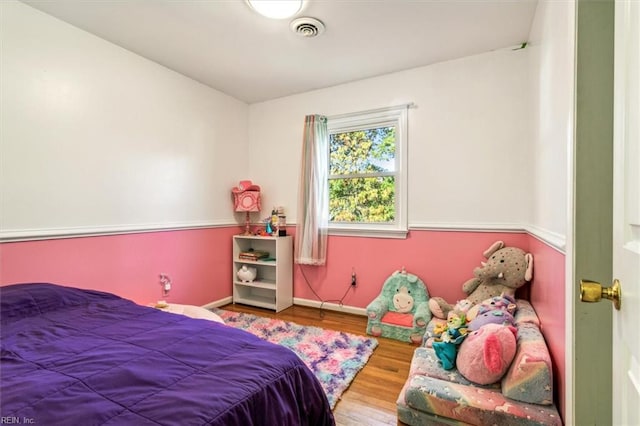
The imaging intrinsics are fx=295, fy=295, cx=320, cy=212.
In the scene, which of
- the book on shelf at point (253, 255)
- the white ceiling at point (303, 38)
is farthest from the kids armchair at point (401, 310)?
the white ceiling at point (303, 38)

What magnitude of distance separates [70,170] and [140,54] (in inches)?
45.8

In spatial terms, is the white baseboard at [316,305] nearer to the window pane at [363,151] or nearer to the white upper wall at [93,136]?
the white upper wall at [93,136]

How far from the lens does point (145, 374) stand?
0.91 metres

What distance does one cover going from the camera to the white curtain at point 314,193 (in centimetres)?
315

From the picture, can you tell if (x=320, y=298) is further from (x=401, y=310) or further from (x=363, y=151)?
(x=363, y=151)

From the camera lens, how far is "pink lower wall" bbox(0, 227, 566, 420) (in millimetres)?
1788

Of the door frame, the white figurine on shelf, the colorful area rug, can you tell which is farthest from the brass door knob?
the white figurine on shelf

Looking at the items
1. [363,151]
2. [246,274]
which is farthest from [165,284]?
[363,151]

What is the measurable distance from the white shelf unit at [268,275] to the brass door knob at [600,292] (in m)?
2.71

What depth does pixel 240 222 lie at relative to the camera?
364 cm

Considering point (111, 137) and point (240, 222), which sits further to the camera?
point (240, 222)

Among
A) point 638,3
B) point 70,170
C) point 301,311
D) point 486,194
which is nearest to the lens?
point 638,3

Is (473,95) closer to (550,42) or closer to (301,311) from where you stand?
(550,42)

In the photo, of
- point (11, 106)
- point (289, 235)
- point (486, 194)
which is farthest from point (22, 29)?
point (486, 194)
